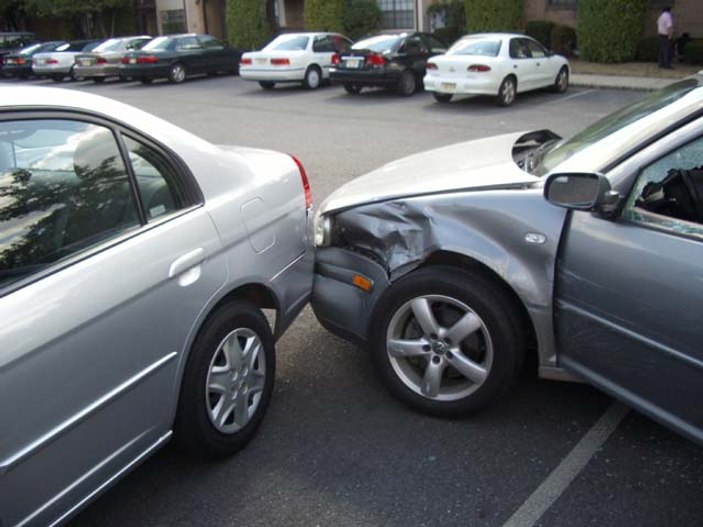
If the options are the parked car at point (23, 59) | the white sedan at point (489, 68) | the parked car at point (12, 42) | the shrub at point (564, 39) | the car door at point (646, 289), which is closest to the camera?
the car door at point (646, 289)

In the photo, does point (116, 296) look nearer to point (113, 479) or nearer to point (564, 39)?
point (113, 479)

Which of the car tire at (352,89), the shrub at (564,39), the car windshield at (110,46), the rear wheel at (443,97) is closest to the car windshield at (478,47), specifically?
the rear wheel at (443,97)

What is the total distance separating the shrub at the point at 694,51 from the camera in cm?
2067

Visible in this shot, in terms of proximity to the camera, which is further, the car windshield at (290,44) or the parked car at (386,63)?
the car windshield at (290,44)

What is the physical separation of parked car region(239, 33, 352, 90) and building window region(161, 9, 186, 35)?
57.3 ft

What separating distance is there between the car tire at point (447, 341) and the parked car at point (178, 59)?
69.5 ft

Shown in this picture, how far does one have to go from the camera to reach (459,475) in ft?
10.5

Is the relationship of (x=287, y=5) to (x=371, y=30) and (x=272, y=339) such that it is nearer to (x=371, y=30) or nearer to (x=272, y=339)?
(x=371, y=30)

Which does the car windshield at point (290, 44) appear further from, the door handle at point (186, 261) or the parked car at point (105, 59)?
the door handle at point (186, 261)

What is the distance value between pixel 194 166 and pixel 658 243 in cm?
196

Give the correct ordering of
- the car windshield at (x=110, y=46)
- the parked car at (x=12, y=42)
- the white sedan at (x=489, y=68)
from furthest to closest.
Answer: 1. the parked car at (x=12, y=42)
2. the car windshield at (x=110, y=46)
3. the white sedan at (x=489, y=68)

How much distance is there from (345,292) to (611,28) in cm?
2047

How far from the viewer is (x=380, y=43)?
17688 mm

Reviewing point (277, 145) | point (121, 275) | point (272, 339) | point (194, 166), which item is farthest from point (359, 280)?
point (277, 145)
